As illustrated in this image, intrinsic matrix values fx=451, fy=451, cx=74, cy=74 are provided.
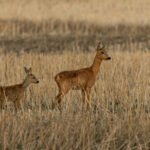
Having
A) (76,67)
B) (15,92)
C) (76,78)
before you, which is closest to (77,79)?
(76,78)

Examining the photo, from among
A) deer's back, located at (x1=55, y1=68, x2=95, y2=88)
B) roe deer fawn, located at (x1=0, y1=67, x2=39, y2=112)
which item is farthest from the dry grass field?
deer's back, located at (x1=55, y1=68, x2=95, y2=88)

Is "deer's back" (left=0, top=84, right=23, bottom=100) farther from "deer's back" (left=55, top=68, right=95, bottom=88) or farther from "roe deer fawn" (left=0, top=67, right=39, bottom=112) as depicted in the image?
"deer's back" (left=55, top=68, right=95, bottom=88)

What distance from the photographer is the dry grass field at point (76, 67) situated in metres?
6.03

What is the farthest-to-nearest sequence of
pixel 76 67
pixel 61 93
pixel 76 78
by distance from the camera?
pixel 76 67
pixel 76 78
pixel 61 93

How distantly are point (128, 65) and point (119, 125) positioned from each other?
20.2ft

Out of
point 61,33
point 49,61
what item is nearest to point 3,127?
point 49,61

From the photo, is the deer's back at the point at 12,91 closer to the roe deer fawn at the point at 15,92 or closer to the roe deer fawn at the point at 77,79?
the roe deer fawn at the point at 15,92

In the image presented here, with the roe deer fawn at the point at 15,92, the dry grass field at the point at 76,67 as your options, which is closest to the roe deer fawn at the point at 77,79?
the dry grass field at the point at 76,67

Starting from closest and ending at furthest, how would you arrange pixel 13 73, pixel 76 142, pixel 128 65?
pixel 76 142, pixel 13 73, pixel 128 65

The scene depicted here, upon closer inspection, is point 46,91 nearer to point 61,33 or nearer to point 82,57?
point 82,57

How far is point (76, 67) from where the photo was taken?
38.9 feet

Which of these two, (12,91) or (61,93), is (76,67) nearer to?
(61,93)

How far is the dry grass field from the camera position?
6.03 m

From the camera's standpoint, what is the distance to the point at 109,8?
30.2 metres
